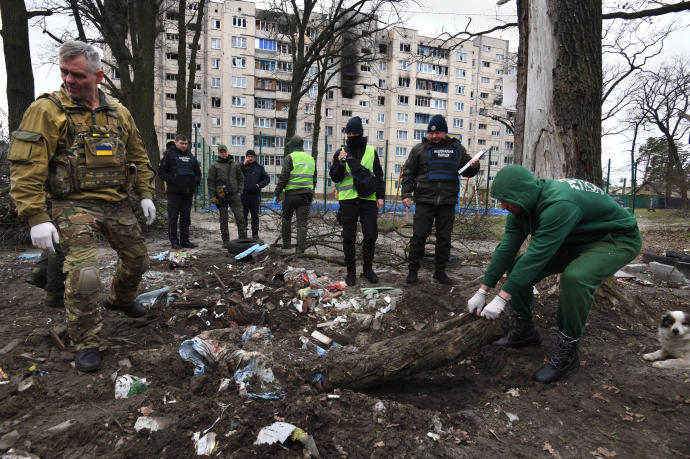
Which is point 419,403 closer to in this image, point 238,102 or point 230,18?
point 238,102

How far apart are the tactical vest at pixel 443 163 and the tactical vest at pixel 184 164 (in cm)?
433

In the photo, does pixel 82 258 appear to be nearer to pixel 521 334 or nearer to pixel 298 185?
pixel 521 334

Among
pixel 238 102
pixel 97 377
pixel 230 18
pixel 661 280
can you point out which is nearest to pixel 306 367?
pixel 97 377

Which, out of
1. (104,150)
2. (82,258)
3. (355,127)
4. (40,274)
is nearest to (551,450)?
(82,258)

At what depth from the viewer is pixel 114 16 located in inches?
473

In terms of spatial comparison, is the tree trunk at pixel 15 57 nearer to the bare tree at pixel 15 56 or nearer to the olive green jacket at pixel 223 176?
the bare tree at pixel 15 56

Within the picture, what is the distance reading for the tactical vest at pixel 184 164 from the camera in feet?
21.8

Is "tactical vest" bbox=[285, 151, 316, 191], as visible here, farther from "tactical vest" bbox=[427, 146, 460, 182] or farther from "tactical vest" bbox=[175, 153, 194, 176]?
"tactical vest" bbox=[427, 146, 460, 182]

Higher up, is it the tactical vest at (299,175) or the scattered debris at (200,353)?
the tactical vest at (299,175)

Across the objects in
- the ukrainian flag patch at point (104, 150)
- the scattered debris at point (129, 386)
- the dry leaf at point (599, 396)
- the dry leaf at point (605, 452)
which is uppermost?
the ukrainian flag patch at point (104, 150)

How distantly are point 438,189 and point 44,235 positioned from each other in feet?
11.9

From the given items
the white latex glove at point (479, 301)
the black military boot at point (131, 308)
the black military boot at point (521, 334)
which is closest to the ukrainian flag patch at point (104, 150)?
the black military boot at point (131, 308)

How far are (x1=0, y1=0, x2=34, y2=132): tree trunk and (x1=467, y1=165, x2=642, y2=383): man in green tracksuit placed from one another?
27.4 feet

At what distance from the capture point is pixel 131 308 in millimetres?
3373
